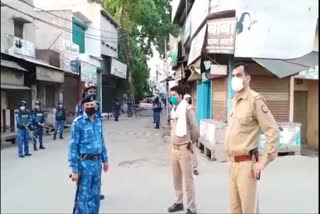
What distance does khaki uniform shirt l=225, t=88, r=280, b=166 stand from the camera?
11.7 feet

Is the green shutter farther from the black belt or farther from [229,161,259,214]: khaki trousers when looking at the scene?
[229,161,259,214]: khaki trousers

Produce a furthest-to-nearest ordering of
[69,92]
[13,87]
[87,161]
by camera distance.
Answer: [87,161] → [69,92] → [13,87]

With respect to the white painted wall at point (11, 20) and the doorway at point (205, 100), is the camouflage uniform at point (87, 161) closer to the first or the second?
the white painted wall at point (11, 20)

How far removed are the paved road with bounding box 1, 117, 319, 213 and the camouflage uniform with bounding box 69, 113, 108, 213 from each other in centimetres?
13

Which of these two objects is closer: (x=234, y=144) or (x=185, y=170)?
(x=234, y=144)

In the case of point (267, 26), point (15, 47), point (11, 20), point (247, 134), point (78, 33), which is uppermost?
point (267, 26)

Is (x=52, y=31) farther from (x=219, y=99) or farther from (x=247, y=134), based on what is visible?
(x=219, y=99)

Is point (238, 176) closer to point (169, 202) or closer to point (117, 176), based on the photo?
point (169, 202)

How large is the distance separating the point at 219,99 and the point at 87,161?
7.58 meters

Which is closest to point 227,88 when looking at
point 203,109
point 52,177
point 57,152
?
point 203,109

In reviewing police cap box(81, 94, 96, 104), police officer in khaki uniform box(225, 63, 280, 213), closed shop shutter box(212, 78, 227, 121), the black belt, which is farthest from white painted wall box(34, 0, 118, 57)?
closed shop shutter box(212, 78, 227, 121)

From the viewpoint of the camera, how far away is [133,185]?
6609mm

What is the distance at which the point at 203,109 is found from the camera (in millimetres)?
13961

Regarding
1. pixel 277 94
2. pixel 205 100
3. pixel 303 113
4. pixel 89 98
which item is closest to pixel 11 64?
pixel 89 98
